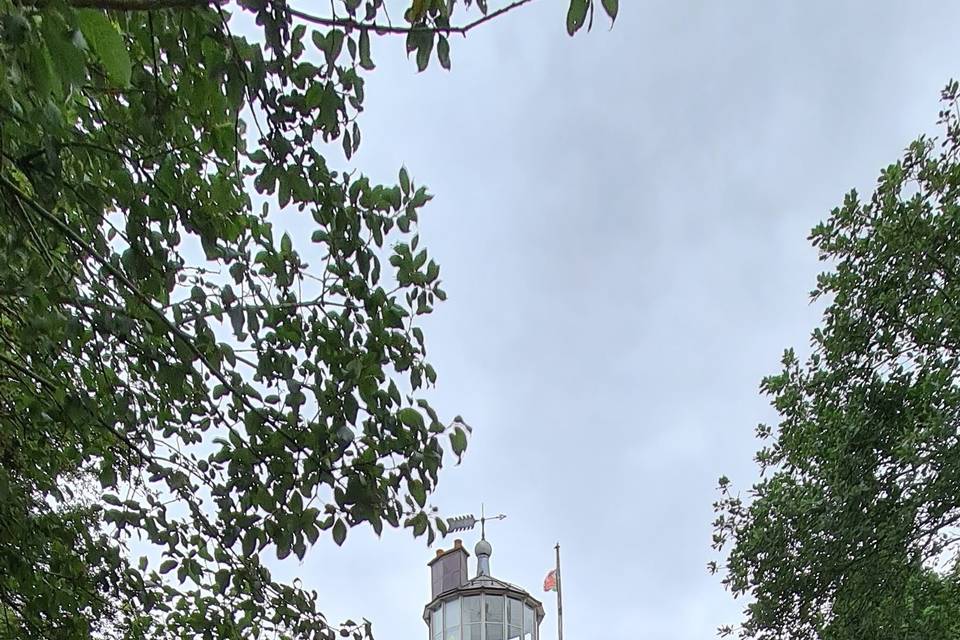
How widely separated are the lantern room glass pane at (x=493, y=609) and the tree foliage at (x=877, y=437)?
707cm

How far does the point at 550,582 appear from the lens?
49.2ft

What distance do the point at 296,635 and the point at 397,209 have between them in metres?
1.63

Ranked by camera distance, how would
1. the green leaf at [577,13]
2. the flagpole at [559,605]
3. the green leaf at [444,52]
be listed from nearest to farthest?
the green leaf at [577,13]
the green leaf at [444,52]
the flagpole at [559,605]

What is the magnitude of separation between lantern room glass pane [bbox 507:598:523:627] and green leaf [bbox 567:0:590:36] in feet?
42.9

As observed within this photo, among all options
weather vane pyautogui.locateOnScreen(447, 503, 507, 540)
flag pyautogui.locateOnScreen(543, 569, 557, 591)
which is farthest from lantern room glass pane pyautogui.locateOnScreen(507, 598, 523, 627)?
weather vane pyautogui.locateOnScreen(447, 503, 507, 540)

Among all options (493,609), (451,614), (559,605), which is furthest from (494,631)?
(559,605)

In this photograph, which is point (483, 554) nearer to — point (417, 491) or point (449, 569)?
point (449, 569)

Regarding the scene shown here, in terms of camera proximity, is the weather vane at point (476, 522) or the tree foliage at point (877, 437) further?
the weather vane at point (476, 522)

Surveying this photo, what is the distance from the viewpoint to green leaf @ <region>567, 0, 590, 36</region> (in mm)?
1455

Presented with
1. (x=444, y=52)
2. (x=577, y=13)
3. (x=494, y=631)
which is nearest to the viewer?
(x=577, y=13)

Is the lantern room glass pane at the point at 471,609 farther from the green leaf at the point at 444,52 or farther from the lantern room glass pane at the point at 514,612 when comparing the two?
the green leaf at the point at 444,52

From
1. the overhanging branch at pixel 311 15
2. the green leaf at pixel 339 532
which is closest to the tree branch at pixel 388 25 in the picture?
the overhanging branch at pixel 311 15

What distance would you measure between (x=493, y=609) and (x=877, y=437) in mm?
8506

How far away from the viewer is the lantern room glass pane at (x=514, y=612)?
13.6 meters
